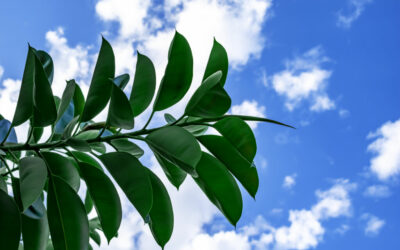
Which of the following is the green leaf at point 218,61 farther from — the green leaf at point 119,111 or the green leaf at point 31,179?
the green leaf at point 31,179

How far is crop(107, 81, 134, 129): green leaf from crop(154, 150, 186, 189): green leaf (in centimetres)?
13

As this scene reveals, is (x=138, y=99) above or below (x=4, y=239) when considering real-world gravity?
above

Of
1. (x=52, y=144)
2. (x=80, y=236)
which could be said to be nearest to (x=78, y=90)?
A: (x=52, y=144)

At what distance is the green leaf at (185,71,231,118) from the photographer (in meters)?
0.61

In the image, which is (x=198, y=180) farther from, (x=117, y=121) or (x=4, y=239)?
(x=4, y=239)

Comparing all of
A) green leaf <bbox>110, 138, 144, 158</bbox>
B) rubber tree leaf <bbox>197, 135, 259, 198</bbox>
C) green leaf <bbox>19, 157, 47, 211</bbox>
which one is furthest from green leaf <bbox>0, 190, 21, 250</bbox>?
rubber tree leaf <bbox>197, 135, 259, 198</bbox>

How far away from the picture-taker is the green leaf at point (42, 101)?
61 cm

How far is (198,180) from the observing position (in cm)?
71

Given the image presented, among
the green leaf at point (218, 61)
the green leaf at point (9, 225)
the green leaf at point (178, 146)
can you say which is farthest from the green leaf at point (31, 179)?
the green leaf at point (218, 61)

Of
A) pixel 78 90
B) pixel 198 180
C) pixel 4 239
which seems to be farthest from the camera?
pixel 78 90

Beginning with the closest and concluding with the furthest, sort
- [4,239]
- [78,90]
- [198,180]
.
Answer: [4,239], [198,180], [78,90]

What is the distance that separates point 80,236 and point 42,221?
0.26ft

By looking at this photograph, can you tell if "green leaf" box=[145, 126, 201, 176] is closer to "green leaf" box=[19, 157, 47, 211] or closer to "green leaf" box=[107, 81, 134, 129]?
"green leaf" box=[107, 81, 134, 129]

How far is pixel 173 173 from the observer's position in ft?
2.51
